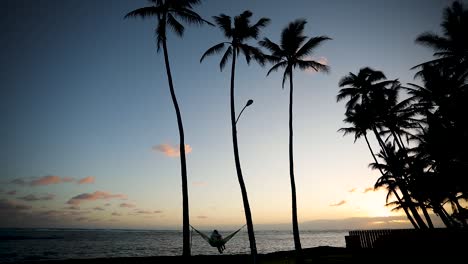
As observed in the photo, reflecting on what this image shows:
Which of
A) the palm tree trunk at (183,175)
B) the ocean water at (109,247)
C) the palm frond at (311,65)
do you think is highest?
the palm frond at (311,65)

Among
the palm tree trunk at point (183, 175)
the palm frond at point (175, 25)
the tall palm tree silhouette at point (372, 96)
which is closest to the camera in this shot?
the palm tree trunk at point (183, 175)

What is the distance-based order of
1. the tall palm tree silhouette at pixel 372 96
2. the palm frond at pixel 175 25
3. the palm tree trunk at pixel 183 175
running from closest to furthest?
the palm tree trunk at pixel 183 175
the palm frond at pixel 175 25
the tall palm tree silhouette at pixel 372 96

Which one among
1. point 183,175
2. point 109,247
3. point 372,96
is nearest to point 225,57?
point 183,175

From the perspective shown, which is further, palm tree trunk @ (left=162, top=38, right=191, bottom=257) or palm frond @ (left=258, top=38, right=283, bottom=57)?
palm frond @ (left=258, top=38, right=283, bottom=57)

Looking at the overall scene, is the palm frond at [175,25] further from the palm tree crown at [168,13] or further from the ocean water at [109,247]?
the ocean water at [109,247]

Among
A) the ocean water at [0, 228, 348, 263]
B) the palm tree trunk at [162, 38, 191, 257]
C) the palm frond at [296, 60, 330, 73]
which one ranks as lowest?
the ocean water at [0, 228, 348, 263]

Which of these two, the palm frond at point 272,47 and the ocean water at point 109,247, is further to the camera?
the ocean water at point 109,247

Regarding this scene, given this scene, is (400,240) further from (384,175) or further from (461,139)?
(384,175)

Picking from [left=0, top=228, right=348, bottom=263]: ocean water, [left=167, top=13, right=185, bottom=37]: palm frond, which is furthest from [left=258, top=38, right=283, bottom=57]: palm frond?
[left=0, top=228, right=348, bottom=263]: ocean water

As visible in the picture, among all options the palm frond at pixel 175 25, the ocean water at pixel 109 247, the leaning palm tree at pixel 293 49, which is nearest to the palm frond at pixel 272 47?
the leaning palm tree at pixel 293 49

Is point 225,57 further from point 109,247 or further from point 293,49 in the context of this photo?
point 109,247

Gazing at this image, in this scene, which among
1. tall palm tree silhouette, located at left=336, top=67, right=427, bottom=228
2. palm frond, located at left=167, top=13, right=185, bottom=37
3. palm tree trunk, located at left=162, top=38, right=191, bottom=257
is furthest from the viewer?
tall palm tree silhouette, located at left=336, top=67, right=427, bottom=228

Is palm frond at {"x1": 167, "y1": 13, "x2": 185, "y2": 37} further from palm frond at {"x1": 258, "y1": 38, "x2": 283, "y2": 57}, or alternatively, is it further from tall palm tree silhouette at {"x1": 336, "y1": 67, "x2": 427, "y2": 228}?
tall palm tree silhouette at {"x1": 336, "y1": 67, "x2": 427, "y2": 228}

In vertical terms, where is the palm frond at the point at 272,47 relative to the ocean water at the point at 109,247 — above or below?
above
